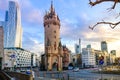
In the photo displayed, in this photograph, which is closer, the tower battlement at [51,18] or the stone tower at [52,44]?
the stone tower at [52,44]

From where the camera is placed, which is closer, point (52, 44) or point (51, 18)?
point (52, 44)

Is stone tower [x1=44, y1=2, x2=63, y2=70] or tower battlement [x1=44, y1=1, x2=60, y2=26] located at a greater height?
tower battlement [x1=44, y1=1, x2=60, y2=26]

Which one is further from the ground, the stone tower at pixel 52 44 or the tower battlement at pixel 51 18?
the tower battlement at pixel 51 18

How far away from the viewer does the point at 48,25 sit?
132 metres

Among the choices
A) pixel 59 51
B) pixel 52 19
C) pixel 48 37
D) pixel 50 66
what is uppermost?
pixel 52 19

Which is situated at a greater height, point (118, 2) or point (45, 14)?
point (45, 14)

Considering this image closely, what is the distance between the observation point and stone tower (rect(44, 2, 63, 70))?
128 metres

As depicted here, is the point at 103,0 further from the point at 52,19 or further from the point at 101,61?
the point at 52,19

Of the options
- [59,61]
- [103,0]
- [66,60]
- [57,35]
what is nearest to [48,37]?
[57,35]

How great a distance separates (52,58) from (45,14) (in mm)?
29856

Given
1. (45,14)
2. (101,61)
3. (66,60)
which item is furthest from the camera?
(66,60)

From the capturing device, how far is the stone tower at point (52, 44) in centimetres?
12812

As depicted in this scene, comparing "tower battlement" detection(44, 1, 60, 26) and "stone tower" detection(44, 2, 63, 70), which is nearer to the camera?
"stone tower" detection(44, 2, 63, 70)

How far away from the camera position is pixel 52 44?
12875 cm
